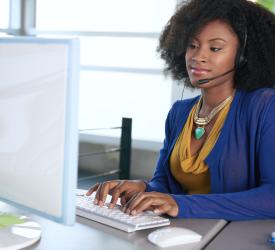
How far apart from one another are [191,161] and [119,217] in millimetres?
510

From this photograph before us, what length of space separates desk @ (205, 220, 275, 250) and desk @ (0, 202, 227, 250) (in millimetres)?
24

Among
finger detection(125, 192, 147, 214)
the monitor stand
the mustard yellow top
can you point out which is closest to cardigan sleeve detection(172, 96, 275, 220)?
finger detection(125, 192, 147, 214)

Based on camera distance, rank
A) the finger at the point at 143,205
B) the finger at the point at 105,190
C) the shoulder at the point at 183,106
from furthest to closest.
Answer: the shoulder at the point at 183,106 < the finger at the point at 105,190 < the finger at the point at 143,205

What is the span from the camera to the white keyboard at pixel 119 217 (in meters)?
1.00

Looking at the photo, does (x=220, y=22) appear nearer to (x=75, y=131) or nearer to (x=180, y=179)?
(x=180, y=179)

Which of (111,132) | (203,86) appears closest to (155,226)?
(203,86)

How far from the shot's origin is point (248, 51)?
5.20ft

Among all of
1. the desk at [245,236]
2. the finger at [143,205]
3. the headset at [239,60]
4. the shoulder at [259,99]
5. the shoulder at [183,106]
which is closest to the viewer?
the desk at [245,236]

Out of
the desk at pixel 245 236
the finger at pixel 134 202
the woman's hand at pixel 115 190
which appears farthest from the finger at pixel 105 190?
the desk at pixel 245 236

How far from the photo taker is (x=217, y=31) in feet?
4.98

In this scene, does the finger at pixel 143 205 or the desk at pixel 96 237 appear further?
the finger at pixel 143 205

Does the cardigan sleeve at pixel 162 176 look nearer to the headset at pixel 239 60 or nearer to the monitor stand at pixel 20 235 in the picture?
the headset at pixel 239 60

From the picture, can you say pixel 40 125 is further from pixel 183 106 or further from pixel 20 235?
pixel 183 106

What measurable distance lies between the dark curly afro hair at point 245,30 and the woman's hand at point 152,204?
0.60 metres
